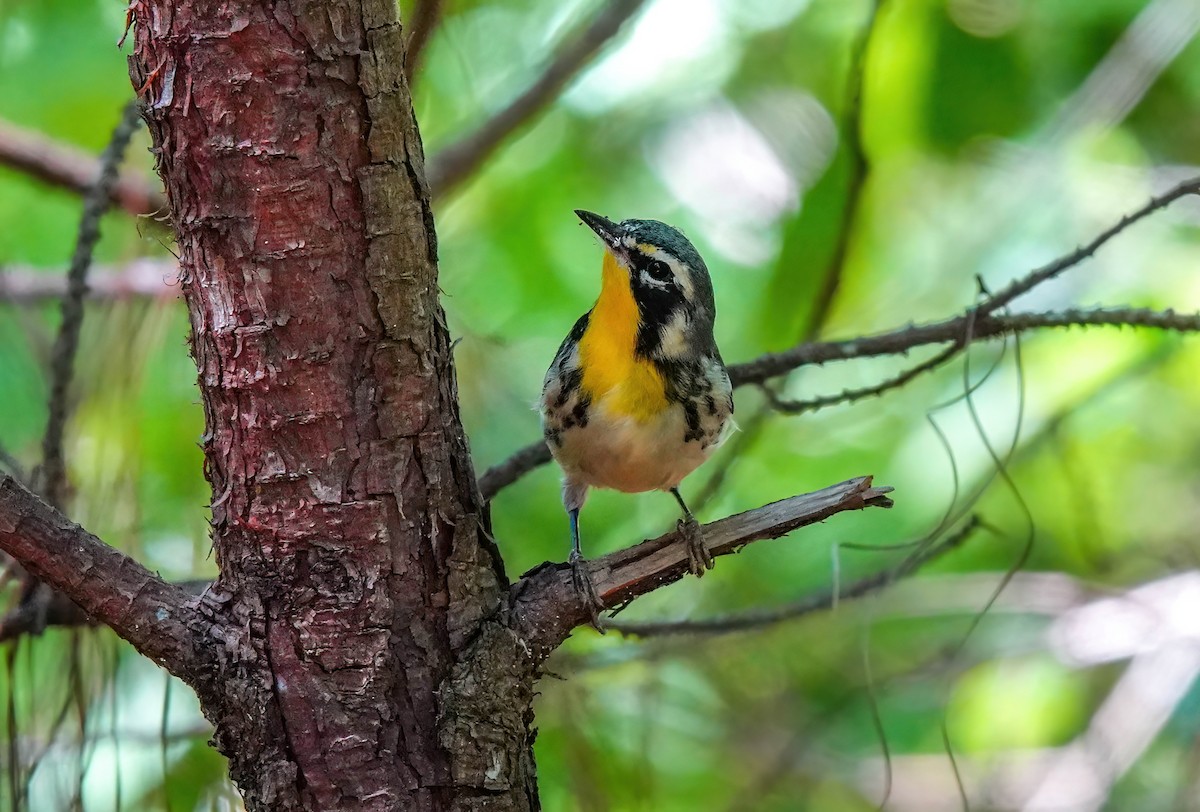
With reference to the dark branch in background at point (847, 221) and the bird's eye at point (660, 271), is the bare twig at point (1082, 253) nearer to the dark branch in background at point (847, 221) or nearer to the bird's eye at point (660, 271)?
the dark branch in background at point (847, 221)

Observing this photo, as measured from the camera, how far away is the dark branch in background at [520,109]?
7.73ft

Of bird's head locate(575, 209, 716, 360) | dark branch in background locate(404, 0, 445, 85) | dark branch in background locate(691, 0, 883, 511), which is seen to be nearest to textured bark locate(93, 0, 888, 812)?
dark branch in background locate(404, 0, 445, 85)

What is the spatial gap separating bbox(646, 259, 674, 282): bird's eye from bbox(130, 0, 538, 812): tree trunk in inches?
29.4

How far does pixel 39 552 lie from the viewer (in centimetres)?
130

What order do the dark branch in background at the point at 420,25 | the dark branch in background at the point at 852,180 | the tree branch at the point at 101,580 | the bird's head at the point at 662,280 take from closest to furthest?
the tree branch at the point at 101,580 < the dark branch in background at the point at 420,25 < the bird's head at the point at 662,280 < the dark branch in background at the point at 852,180

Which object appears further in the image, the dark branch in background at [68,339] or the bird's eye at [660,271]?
the bird's eye at [660,271]

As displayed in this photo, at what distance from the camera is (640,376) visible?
2016mm

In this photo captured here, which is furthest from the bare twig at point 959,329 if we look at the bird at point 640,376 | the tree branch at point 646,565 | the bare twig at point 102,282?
the bare twig at point 102,282

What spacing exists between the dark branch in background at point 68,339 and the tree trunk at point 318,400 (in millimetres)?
545

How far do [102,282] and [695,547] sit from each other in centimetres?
153

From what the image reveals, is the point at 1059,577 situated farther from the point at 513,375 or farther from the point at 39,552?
the point at 39,552

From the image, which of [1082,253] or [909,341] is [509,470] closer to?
[909,341]

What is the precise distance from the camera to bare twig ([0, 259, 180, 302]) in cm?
220

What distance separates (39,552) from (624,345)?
104cm
